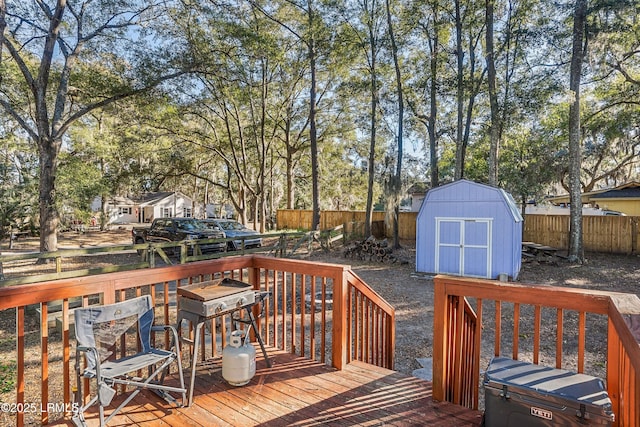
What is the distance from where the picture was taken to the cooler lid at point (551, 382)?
1.50m

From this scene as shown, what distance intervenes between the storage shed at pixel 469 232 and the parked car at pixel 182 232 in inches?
241

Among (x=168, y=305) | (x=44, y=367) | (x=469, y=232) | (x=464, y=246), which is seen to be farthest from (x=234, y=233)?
(x=44, y=367)

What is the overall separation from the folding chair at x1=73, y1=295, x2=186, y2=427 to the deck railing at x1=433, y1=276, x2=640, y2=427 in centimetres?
176

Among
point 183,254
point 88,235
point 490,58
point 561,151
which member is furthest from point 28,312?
point 561,151

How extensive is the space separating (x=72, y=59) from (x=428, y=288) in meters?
11.3

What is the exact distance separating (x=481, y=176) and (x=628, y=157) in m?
6.42

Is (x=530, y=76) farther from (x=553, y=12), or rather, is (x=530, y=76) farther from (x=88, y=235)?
(x=88, y=235)

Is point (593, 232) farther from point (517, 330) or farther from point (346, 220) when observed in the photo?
point (517, 330)

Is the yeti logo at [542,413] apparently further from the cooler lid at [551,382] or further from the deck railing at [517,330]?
the deck railing at [517,330]

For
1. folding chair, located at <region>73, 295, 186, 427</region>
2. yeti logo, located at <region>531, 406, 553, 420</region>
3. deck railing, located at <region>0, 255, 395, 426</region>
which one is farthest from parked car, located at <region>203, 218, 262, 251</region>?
yeti logo, located at <region>531, 406, 553, 420</region>

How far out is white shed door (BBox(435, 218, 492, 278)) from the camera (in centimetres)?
863

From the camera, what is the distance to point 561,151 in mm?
13828

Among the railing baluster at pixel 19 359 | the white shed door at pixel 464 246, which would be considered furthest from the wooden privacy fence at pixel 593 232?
the railing baluster at pixel 19 359

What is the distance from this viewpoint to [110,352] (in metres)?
2.06
